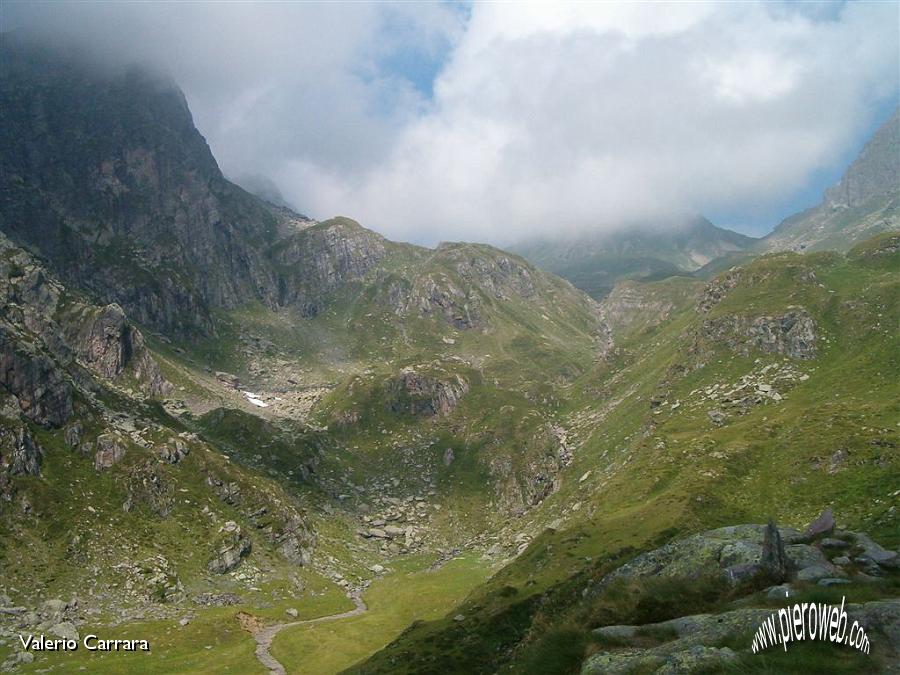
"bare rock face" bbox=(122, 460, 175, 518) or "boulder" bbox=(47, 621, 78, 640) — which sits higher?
"bare rock face" bbox=(122, 460, 175, 518)

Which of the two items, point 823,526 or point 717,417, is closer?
point 823,526

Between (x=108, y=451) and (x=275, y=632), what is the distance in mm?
74847

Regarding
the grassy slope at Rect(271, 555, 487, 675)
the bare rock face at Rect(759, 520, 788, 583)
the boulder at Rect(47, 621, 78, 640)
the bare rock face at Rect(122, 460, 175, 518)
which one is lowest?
the grassy slope at Rect(271, 555, 487, 675)

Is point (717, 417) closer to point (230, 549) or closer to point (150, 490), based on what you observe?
point (230, 549)

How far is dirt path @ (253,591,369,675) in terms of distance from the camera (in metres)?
97.9

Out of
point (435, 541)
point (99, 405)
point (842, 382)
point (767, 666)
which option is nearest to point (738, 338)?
point (842, 382)

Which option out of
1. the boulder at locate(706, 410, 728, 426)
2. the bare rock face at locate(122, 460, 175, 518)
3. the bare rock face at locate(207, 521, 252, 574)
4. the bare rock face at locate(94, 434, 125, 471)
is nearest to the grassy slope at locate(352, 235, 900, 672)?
the boulder at locate(706, 410, 728, 426)

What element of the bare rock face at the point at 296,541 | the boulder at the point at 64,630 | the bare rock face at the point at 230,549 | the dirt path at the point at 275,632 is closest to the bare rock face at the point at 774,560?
the dirt path at the point at 275,632

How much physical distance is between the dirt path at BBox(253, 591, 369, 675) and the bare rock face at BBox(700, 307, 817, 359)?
14700 cm

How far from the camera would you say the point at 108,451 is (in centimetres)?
15250

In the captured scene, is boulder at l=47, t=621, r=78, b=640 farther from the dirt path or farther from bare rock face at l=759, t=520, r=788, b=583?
bare rock face at l=759, t=520, r=788, b=583

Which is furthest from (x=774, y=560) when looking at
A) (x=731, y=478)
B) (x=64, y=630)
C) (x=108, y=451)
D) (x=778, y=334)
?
(x=778, y=334)

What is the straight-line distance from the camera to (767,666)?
14898mm

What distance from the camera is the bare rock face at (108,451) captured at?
14990cm
